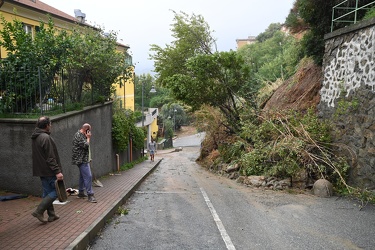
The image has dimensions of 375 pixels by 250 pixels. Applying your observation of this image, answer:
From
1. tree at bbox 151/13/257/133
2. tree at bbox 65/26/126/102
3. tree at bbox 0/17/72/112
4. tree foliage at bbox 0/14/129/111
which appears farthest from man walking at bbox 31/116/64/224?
tree at bbox 151/13/257/133

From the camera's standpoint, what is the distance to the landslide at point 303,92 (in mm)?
12781

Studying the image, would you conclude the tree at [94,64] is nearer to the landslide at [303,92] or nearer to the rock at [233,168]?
the rock at [233,168]

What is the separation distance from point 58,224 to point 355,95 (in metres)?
7.82

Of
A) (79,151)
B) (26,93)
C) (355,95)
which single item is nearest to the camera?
(79,151)

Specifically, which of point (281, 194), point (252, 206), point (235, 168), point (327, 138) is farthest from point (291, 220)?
point (235, 168)

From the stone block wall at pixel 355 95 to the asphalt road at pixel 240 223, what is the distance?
3.90ft

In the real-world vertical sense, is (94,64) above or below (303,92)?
above

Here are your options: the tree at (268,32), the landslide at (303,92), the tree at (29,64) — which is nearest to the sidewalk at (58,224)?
the tree at (29,64)

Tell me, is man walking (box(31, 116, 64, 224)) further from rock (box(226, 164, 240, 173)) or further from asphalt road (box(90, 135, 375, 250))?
rock (box(226, 164, 240, 173))

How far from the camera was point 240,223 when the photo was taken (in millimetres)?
5895

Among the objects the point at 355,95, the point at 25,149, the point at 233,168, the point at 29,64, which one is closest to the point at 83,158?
the point at 25,149

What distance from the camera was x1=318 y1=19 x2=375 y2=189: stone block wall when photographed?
7.88 m

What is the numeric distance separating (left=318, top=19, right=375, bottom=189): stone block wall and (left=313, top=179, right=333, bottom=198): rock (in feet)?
2.30

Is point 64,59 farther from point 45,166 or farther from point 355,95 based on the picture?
point 355,95
